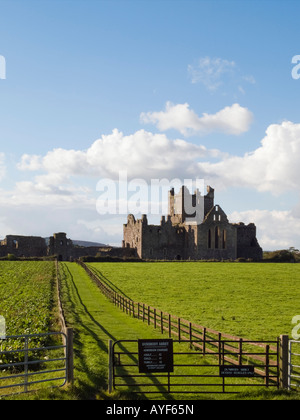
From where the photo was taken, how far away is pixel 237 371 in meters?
12.5

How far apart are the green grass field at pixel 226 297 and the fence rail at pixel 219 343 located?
4.72 ft

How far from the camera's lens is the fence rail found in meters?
13.0

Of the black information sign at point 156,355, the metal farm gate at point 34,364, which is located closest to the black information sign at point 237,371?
the black information sign at point 156,355

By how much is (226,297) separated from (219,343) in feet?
70.1

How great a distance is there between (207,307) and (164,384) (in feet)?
56.4

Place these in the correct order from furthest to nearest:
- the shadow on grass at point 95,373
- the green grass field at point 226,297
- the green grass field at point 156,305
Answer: the green grass field at point 226,297 < the green grass field at point 156,305 < the shadow on grass at point 95,373

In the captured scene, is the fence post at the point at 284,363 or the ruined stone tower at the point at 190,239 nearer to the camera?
the fence post at the point at 284,363

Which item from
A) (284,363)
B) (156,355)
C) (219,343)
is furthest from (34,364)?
(284,363)

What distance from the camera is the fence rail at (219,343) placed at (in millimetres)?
13038

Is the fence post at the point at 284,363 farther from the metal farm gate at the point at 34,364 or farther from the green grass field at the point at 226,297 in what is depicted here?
the green grass field at the point at 226,297

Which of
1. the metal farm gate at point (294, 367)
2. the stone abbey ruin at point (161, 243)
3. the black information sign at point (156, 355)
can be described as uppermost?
the stone abbey ruin at point (161, 243)
